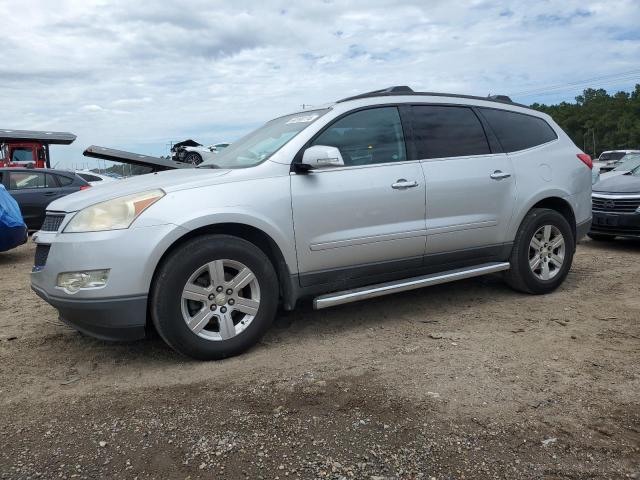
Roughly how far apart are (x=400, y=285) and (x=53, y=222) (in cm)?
248

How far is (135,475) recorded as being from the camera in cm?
233

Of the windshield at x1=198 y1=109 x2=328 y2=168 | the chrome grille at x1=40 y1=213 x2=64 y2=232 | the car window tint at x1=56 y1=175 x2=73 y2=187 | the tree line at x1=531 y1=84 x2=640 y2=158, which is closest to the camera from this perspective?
the chrome grille at x1=40 y1=213 x2=64 y2=232

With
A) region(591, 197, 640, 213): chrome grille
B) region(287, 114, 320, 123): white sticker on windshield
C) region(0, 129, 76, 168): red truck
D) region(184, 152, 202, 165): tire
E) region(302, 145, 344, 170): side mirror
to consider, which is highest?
region(0, 129, 76, 168): red truck

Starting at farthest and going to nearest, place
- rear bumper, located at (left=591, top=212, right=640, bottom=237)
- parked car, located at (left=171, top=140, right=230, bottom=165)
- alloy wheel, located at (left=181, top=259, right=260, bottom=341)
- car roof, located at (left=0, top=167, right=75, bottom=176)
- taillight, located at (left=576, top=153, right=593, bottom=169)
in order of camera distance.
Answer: parked car, located at (left=171, top=140, right=230, bottom=165), car roof, located at (left=0, top=167, right=75, bottom=176), rear bumper, located at (left=591, top=212, right=640, bottom=237), taillight, located at (left=576, top=153, right=593, bottom=169), alloy wheel, located at (left=181, top=259, right=260, bottom=341)

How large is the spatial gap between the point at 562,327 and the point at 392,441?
2.17 m

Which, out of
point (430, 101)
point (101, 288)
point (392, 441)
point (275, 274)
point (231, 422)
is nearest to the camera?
point (392, 441)

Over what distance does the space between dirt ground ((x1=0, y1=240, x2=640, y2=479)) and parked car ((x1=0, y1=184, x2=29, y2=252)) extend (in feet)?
10.6

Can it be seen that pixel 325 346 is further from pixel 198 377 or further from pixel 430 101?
pixel 430 101

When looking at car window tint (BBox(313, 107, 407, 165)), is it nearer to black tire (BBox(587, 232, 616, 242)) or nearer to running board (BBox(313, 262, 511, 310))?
running board (BBox(313, 262, 511, 310))

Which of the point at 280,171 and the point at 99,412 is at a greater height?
the point at 280,171

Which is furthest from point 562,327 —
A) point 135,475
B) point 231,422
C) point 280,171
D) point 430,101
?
point 135,475

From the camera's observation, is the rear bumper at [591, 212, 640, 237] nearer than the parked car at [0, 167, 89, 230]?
Yes

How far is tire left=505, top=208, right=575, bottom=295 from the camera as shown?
4.85 meters

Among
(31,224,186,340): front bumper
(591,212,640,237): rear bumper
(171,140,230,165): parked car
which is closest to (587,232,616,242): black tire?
(591,212,640,237): rear bumper
